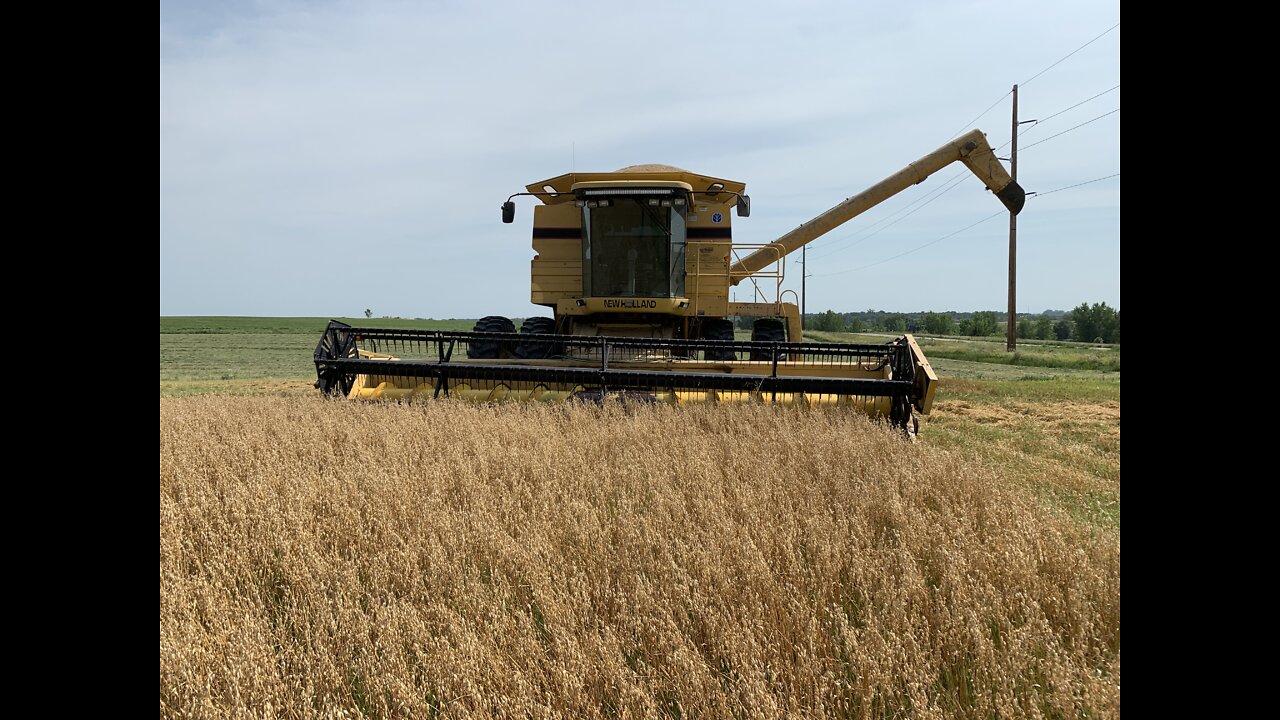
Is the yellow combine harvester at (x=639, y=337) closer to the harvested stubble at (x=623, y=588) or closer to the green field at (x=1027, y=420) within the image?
the green field at (x=1027, y=420)

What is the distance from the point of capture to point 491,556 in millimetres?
2854

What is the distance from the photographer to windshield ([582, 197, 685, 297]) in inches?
333

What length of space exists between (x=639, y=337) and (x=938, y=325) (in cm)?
7294

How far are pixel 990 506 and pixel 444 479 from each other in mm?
2965

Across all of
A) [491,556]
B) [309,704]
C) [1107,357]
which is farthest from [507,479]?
[1107,357]

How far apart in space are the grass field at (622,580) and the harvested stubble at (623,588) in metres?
0.01

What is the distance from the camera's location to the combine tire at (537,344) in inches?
330

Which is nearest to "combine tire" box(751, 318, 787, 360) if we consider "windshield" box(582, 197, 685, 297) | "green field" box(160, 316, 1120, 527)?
"windshield" box(582, 197, 685, 297)

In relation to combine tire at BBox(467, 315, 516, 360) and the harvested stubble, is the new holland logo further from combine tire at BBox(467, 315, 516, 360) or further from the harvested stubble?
the harvested stubble

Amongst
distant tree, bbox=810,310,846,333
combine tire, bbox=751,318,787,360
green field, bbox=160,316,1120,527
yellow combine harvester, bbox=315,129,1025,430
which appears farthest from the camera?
distant tree, bbox=810,310,846,333

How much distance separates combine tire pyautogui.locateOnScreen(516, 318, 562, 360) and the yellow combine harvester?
0.07 ft

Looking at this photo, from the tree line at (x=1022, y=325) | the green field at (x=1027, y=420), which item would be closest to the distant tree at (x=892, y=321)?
the tree line at (x=1022, y=325)

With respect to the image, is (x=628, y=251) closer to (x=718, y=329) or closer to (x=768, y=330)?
(x=718, y=329)

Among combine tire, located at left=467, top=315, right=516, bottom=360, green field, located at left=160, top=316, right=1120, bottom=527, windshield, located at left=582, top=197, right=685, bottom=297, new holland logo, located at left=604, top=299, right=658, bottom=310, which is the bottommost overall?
green field, located at left=160, top=316, right=1120, bottom=527
